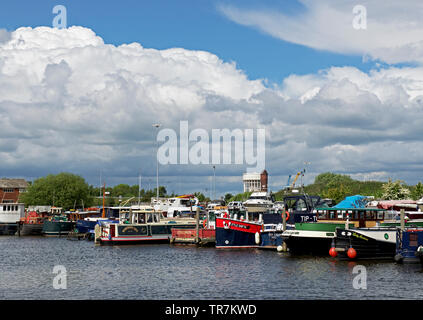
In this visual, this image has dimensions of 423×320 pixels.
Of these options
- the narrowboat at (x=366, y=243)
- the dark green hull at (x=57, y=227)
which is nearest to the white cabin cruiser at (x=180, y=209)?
the dark green hull at (x=57, y=227)

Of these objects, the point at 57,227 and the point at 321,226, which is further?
the point at 57,227

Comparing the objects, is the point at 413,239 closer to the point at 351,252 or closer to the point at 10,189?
the point at 351,252

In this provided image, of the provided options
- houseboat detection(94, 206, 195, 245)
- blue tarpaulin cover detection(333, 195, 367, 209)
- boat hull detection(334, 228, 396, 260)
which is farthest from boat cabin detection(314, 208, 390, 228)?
houseboat detection(94, 206, 195, 245)

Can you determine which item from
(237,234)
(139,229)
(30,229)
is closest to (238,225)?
(237,234)

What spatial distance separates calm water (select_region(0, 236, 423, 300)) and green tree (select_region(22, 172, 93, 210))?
9353 cm

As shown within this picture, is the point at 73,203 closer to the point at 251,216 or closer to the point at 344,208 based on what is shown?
the point at 251,216

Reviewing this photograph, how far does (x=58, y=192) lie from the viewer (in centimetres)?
15100

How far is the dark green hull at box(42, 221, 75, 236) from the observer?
99562 millimetres

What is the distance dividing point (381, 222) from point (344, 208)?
12.5 feet

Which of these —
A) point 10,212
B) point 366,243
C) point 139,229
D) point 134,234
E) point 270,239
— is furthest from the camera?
point 10,212

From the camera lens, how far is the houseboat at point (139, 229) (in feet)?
231

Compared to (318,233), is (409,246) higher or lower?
lower

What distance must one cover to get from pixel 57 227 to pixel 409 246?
69.0m
